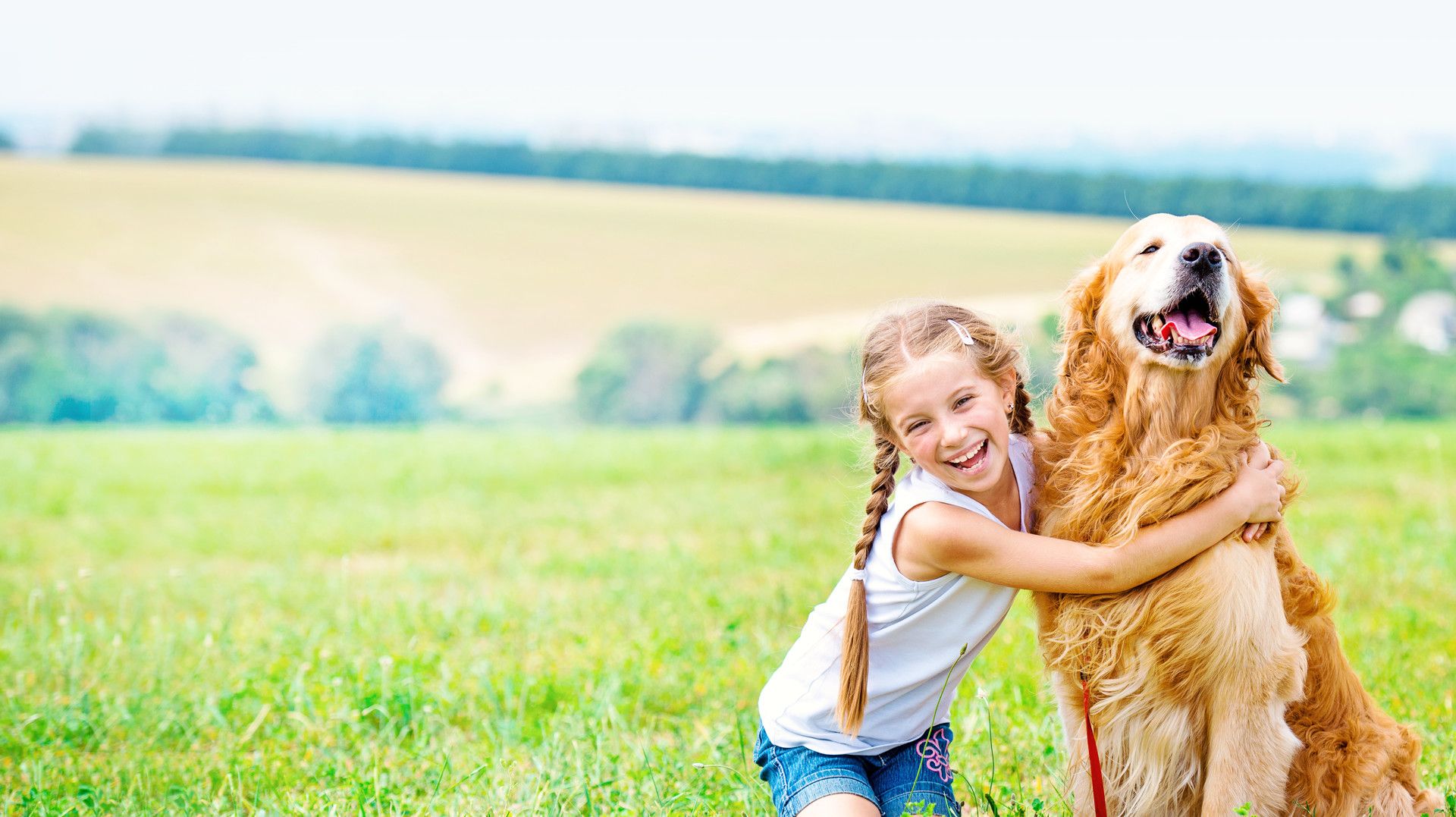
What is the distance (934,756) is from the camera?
3133 mm

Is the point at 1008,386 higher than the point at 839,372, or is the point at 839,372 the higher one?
the point at 1008,386

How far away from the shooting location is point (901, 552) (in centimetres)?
288

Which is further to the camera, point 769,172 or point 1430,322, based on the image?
point 769,172

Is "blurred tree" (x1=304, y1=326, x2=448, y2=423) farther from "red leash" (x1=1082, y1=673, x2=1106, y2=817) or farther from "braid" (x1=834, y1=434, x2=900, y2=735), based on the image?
"red leash" (x1=1082, y1=673, x2=1106, y2=817)

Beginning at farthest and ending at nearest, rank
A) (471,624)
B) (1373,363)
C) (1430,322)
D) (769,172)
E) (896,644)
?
(769,172), (1430,322), (1373,363), (471,624), (896,644)

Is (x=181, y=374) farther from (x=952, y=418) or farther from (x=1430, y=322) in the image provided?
(x=1430, y=322)

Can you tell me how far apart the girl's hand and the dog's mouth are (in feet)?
0.93

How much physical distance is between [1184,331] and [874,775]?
1.32 metres

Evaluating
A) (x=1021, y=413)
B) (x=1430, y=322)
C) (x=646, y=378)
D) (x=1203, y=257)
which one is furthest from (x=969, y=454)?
(x=1430, y=322)

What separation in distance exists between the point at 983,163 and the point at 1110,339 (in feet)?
50.1

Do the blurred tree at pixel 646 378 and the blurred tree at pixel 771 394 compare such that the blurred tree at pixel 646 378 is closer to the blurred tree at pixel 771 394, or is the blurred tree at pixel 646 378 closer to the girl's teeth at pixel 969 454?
the blurred tree at pixel 771 394

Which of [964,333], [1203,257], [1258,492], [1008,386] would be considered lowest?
[1258,492]

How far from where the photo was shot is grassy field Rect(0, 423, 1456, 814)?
3.67m

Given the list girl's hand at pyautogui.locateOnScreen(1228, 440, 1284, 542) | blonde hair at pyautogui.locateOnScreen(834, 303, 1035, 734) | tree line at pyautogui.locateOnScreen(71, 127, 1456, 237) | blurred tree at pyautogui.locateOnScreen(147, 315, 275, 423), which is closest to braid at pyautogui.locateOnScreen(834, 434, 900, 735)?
blonde hair at pyautogui.locateOnScreen(834, 303, 1035, 734)
